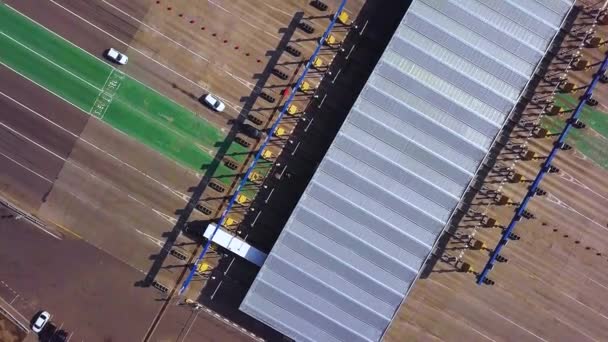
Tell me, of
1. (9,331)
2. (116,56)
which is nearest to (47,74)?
(116,56)

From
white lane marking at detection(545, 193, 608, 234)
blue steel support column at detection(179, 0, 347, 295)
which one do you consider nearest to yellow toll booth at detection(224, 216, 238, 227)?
blue steel support column at detection(179, 0, 347, 295)

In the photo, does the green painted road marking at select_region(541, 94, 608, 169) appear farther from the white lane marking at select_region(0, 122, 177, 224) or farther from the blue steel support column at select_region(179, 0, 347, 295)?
the white lane marking at select_region(0, 122, 177, 224)

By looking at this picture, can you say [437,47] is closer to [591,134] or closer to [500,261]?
[591,134]

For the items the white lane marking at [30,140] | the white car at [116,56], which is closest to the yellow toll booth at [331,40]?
the white car at [116,56]

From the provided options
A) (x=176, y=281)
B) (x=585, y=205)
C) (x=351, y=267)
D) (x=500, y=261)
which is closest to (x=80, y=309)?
(x=176, y=281)

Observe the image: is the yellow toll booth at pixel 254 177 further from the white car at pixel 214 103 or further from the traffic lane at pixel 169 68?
the white car at pixel 214 103

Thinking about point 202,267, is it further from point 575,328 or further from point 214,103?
point 575,328
